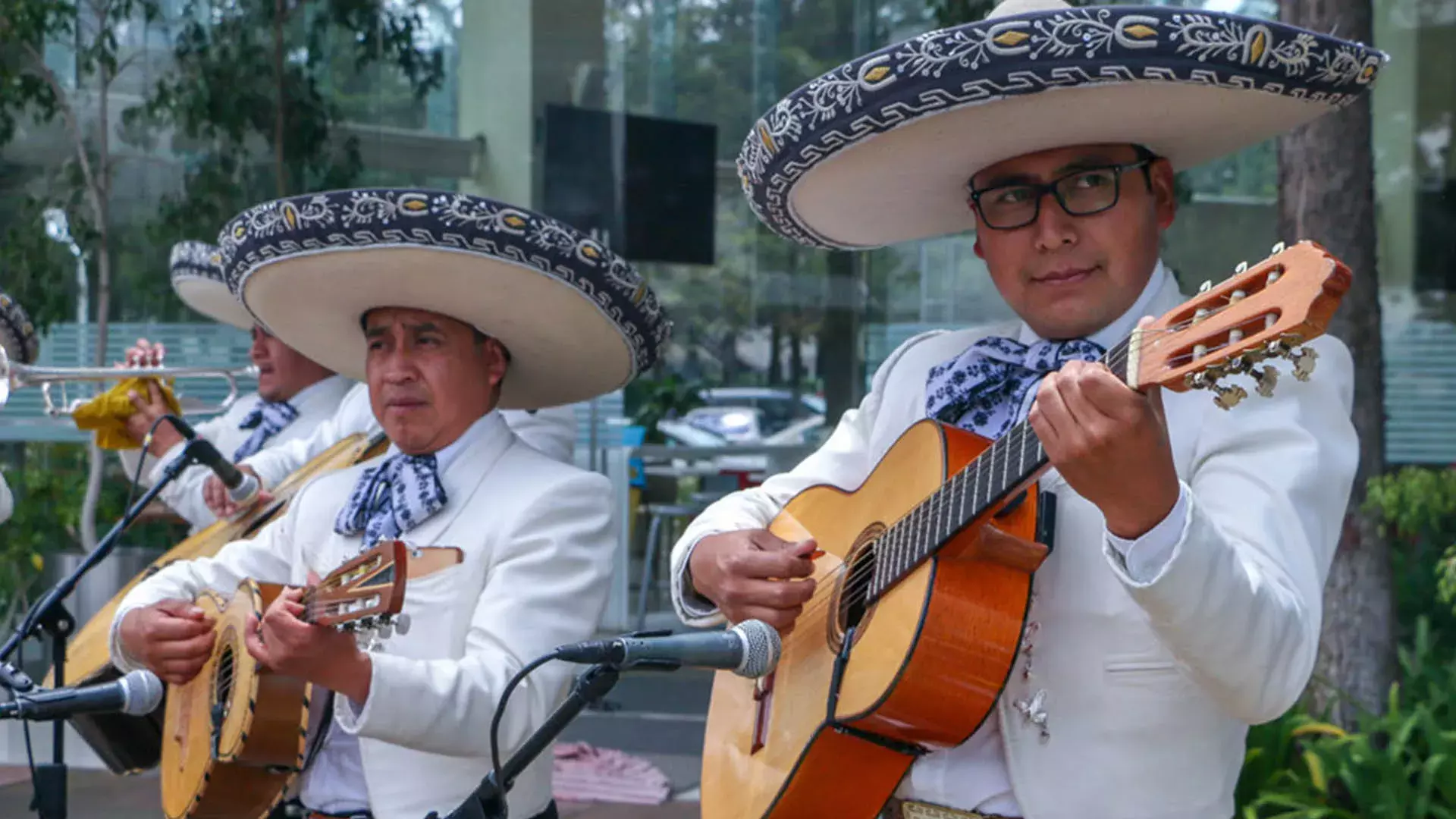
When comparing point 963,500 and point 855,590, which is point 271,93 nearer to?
point 855,590

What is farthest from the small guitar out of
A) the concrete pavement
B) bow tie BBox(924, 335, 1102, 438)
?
the concrete pavement

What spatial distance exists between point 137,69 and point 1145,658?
6.99 m

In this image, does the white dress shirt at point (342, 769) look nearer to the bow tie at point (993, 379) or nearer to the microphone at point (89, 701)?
the microphone at point (89, 701)

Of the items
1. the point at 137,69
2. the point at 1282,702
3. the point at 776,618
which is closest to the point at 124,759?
the point at 776,618

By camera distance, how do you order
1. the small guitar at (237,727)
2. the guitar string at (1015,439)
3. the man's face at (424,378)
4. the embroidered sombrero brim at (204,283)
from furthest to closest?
the embroidered sombrero brim at (204,283)
the man's face at (424,378)
the small guitar at (237,727)
the guitar string at (1015,439)

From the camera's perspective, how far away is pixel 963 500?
80.3 inches

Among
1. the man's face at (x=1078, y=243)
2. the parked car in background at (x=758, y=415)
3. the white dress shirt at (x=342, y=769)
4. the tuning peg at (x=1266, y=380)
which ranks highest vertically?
the man's face at (x=1078, y=243)

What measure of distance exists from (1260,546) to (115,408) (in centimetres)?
373

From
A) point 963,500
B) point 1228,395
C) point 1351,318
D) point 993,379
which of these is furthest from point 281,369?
point 1228,395

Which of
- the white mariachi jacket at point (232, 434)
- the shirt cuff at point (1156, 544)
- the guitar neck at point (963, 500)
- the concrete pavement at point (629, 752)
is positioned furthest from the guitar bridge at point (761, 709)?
the concrete pavement at point (629, 752)

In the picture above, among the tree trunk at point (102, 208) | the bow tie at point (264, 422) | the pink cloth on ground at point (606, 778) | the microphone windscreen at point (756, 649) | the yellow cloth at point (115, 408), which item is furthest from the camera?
the tree trunk at point (102, 208)

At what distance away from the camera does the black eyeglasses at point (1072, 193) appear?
7.41 ft

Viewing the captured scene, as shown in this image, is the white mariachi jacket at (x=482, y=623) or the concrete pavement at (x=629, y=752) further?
the concrete pavement at (x=629, y=752)

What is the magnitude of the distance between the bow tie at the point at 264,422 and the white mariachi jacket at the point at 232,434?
0.07 feet
